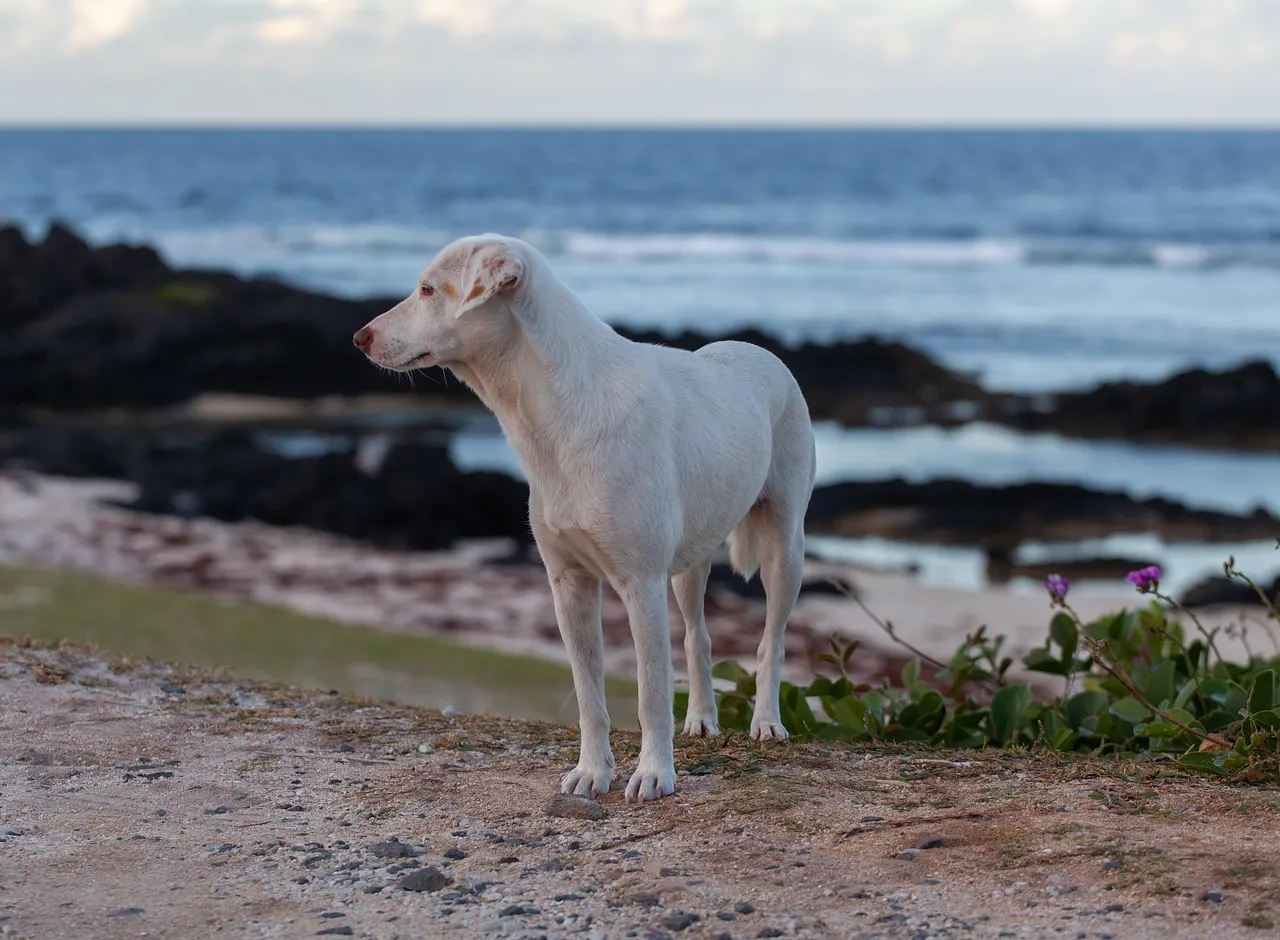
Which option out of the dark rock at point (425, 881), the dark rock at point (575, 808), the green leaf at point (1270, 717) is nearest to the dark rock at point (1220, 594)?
the green leaf at point (1270, 717)

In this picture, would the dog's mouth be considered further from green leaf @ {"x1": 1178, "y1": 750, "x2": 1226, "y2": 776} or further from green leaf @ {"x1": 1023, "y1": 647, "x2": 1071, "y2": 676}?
green leaf @ {"x1": 1023, "y1": 647, "x2": 1071, "y2": 676}

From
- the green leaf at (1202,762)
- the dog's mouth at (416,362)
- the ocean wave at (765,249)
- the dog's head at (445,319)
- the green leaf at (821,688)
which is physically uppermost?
the ocean wave at (765,249)

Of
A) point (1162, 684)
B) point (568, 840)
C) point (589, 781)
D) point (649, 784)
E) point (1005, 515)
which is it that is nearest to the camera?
point (568, 840)

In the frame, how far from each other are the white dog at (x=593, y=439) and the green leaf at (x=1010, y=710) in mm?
1769

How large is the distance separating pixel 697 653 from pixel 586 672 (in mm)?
892

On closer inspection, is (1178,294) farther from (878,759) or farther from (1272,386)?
(878,759)

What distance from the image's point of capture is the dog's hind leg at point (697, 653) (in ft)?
20.6

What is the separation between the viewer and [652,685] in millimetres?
5297

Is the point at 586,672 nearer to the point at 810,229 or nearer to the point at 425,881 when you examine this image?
the point at 425,881

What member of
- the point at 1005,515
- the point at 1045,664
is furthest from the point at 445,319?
the point at 1005,515

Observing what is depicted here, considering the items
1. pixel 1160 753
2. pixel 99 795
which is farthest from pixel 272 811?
pixel 1160 753

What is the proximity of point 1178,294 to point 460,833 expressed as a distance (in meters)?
44.0

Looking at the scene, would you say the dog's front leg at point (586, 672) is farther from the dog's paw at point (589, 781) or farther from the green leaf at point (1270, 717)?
the green leaf at point (1270, 717)

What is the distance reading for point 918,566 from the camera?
57.5 feet
